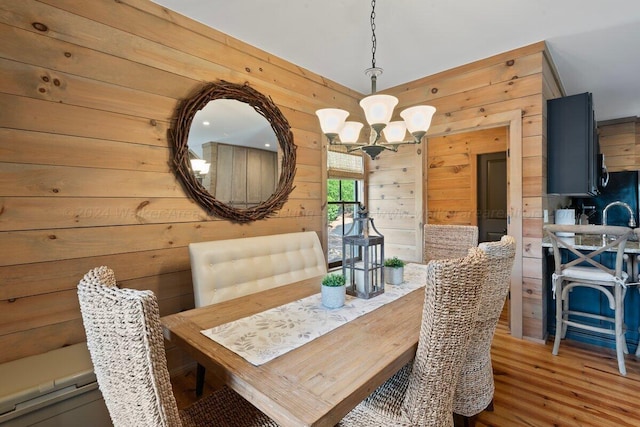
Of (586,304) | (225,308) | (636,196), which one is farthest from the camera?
(636,196)

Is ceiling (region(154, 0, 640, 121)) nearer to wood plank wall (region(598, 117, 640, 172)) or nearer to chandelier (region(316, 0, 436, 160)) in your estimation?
chandelier (region(316, 0, 436, 160))

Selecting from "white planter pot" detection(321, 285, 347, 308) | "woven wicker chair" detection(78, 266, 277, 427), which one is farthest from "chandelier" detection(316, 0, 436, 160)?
"woven wicker chair" detection(78, 266, 277, 427)

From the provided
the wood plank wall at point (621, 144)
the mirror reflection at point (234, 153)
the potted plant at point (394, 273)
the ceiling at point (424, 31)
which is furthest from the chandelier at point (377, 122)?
the wood plank wall at point (621, 144)

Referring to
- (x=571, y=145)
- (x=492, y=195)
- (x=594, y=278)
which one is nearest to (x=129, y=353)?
(x=594, y=278)

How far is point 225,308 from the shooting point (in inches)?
59.9

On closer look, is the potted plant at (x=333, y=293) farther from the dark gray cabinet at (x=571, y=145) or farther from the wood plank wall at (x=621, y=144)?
the wood plank wall at (x=621, y=144)

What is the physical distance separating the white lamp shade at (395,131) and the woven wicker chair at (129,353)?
179cm

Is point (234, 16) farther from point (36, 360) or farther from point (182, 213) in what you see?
point (36, 360)

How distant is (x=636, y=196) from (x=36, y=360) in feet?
21.9

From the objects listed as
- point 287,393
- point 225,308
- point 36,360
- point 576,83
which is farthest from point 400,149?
point 36,360

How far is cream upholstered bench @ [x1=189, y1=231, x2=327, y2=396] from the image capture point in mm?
1974

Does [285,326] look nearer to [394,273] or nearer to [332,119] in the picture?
[394,273]

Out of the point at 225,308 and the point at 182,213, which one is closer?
the point at 225,308

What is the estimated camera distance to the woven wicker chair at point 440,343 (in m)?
0.96
